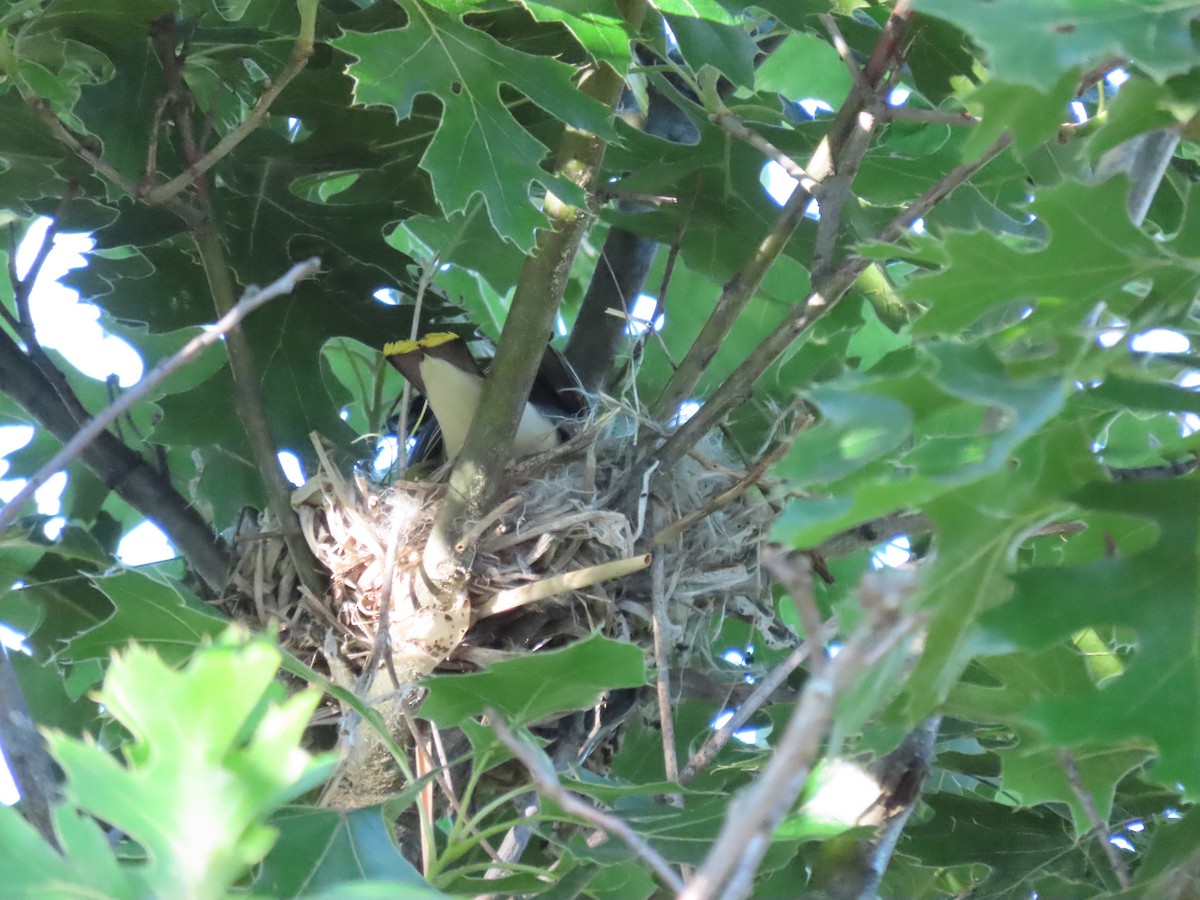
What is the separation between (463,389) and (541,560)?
2.46 feet

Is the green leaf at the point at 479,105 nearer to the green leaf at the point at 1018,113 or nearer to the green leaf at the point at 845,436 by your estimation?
the green leaf at the point at 1018,113

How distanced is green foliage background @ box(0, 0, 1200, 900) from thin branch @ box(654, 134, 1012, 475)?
5.1 inches

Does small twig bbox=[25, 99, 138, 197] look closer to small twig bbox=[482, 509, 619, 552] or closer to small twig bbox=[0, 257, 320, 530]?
small twig bbox=[482, 509, 619, 552]

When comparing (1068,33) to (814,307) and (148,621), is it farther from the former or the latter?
(148,621)

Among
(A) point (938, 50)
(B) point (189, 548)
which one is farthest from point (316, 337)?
(A) point (938, 50)

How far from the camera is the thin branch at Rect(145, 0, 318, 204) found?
2.32 m

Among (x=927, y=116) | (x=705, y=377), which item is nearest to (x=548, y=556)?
(x=927, y=116)

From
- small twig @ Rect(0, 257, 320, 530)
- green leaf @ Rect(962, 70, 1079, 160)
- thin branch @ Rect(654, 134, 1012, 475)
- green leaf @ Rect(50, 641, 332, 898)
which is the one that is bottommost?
green leaf @ Rect(50, 641, 332, 898)

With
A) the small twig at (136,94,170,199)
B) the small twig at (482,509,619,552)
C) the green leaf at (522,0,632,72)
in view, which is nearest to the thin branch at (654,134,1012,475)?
the small twig at (482,509,619,552)

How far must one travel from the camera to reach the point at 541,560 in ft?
9.00

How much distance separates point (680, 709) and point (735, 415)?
33.0 inches

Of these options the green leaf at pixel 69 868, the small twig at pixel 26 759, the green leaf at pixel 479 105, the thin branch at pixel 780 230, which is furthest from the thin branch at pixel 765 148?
the green leaf at pixel 69 868

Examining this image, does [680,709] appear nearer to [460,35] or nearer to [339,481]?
[339,481]

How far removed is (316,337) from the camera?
3158 millimetres
